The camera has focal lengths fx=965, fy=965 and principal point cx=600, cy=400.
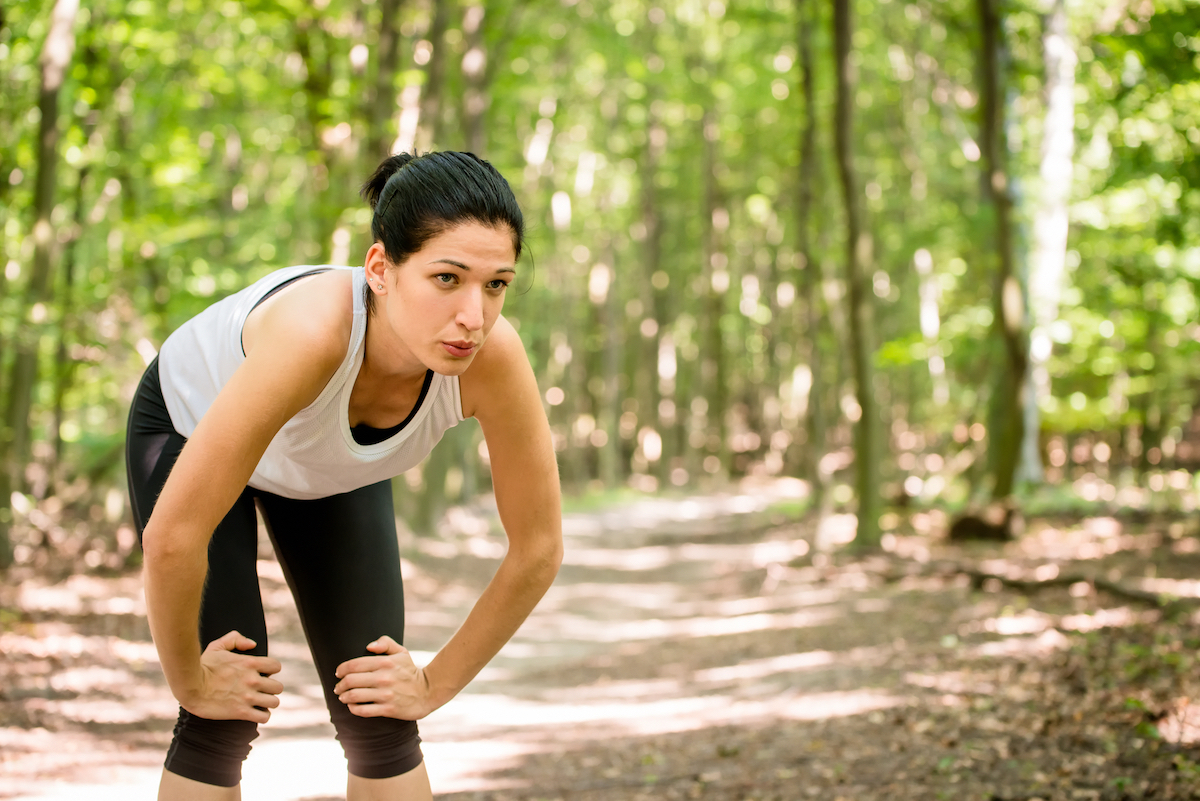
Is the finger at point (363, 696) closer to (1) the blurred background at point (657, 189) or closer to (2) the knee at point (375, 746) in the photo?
(2) the knee at point (375, 746)

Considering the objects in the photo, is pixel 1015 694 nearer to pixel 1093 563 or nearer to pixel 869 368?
pixel 1093 563

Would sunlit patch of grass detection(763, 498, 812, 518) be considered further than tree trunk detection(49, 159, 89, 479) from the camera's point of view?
Yes

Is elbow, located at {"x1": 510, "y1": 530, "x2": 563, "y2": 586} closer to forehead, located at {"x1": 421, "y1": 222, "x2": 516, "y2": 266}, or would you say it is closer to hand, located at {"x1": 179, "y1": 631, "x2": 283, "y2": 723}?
hand, located at {"x1": 179, "y1": 631, "x2": 283, "y2": 723}

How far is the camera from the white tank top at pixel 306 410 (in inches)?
85.0

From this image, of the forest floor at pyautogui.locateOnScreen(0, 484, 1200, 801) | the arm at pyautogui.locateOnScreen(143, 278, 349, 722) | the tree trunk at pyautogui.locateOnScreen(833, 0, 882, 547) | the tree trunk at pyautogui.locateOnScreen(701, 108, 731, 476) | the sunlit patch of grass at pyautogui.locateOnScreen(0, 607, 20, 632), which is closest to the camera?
the arm at pyautogui.locateOnScreen(143, 278, 349, 722)

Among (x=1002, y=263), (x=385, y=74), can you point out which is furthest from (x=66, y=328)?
(x=1002, y=263)

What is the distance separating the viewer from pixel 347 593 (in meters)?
2.44

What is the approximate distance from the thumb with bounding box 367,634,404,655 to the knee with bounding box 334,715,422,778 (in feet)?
0.55

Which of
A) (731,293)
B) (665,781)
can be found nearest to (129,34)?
(665,781)

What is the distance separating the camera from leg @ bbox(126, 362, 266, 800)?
Answer: 90.0 inches

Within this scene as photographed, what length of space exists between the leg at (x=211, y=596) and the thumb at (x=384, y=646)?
0.27 m

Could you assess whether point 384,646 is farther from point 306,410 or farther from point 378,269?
point 378,269

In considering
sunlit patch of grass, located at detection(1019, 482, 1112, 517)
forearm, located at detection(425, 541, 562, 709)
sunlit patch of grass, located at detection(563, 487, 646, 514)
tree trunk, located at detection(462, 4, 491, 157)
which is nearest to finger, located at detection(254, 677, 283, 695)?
forearm, located at detection(425, 541, 562, 709)

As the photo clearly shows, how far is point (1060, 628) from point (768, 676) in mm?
2144
